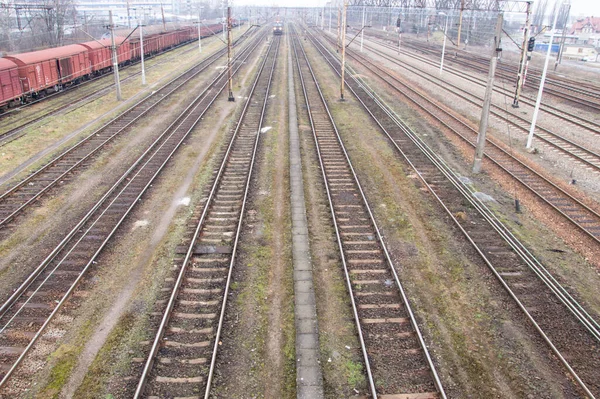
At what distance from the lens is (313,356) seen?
9.00 metres

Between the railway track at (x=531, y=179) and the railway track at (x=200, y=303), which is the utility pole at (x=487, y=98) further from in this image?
the railway track at (x=200, y=303)

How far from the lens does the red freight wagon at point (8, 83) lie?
27172mm

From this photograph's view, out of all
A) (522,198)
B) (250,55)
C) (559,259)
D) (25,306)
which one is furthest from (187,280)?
(250,55)

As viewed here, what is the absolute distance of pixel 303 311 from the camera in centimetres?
1034

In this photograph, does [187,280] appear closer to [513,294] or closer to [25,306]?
[25,306]

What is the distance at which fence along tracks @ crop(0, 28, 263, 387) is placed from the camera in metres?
9.41

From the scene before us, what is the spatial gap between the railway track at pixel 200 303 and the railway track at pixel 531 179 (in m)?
10.8

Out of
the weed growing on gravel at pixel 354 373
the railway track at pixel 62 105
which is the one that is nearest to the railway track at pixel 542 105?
the weed growing on gravel at pixel 354 373

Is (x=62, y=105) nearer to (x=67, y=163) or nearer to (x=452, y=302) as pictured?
(x=67, y=163)

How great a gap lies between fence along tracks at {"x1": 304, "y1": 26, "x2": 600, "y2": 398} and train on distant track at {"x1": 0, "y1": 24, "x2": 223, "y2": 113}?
24.6 meters

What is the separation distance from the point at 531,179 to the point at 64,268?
56.2 feet

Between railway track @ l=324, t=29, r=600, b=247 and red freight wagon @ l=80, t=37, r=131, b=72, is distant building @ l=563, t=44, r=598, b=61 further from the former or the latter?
red freight wagon @ l=80, t=37, r=131, b=72

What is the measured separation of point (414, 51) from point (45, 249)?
71008 mm

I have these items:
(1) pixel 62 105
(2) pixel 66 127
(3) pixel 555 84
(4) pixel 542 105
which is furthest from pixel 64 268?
(3) pixel 555 84
